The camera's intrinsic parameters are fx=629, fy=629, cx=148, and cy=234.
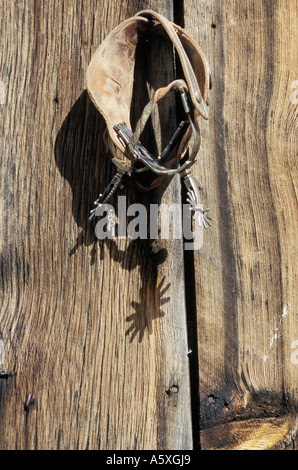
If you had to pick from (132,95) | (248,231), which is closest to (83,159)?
(132,95)

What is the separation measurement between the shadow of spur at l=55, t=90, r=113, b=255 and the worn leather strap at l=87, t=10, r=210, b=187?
0.21 ft

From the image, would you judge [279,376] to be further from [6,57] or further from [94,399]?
[6,57]

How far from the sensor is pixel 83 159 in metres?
1.54

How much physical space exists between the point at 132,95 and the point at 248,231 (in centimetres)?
45

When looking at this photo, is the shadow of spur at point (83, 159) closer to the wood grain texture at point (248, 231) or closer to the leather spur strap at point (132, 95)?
the leather spur strap at point (132, 95)

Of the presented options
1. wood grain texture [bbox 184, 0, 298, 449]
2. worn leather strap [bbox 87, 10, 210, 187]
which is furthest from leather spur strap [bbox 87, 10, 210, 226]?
wood grain texture [bbox 184, 0, 298, 449]

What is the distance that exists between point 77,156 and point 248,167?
1.42 feet

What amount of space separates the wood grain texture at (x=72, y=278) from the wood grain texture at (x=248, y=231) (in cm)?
8

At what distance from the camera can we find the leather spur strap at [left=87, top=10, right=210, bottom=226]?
4.55ft

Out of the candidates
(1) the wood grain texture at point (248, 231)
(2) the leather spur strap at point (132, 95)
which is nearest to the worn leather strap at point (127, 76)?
(2) the leather spur strap at point (132, 95)

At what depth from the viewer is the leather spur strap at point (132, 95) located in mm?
1387

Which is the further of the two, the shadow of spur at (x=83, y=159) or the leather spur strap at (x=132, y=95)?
the shadow of spur at (x=83, y=159)

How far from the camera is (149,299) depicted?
4.95 feet

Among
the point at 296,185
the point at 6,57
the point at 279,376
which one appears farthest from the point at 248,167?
the point at 6,57
